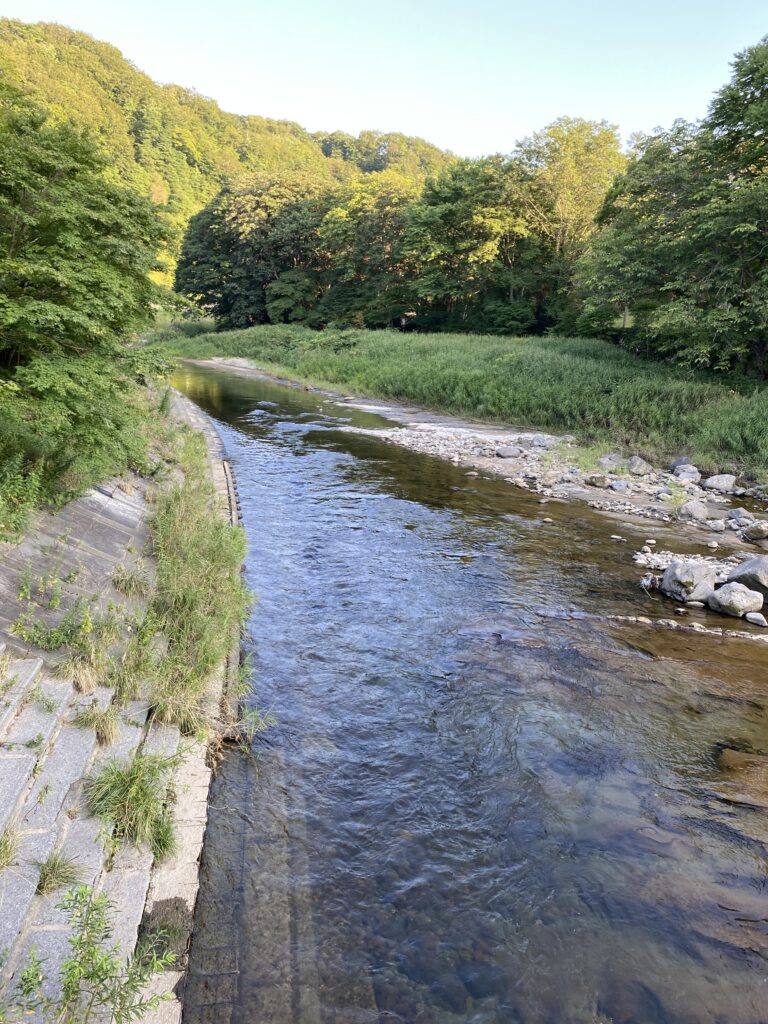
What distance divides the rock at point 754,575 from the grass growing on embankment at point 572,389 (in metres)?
7.94

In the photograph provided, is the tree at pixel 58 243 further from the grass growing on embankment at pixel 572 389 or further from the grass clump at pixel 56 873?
the grass clump at pixel 56 873

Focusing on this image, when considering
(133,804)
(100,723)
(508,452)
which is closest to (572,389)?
(508,452)

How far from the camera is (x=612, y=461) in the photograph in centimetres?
1794

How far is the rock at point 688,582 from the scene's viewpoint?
896 cm

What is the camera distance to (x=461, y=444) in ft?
66.8

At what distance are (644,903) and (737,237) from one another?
73.9 ft

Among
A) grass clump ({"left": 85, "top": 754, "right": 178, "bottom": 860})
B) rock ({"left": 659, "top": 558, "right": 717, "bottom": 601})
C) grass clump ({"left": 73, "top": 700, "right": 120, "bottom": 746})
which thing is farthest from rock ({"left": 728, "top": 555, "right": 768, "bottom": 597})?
grass clump ({"left": 73, "top": 700, "right": 120, "bottom": 746})

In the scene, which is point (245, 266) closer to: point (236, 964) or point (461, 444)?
point (461, 444)

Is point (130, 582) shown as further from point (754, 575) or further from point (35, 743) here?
point (754, 575)

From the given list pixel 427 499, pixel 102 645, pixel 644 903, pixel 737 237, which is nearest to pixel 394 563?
pixel 427 499

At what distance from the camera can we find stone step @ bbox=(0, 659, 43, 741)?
4.01 metres

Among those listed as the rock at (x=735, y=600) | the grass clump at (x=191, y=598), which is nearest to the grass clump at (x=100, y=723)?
the grass clump at (x=191, y=598)

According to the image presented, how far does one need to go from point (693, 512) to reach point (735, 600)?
16.9 ft

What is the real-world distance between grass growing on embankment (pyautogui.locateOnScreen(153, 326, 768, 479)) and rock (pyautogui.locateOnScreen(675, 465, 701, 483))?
28.2 inches
